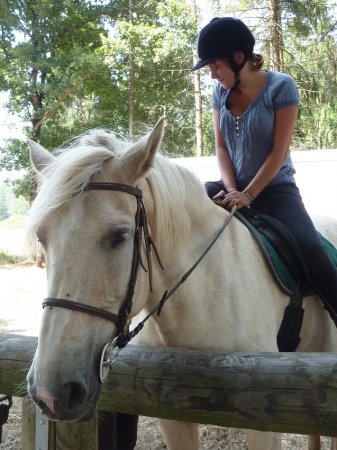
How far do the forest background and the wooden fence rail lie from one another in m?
13.6

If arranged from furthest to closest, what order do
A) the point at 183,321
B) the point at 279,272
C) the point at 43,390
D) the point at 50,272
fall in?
the point at 279,272 → the point at 183,321 → the point at 50,272 → the point at 43,390

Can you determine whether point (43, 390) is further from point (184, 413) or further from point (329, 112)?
point (329, 112)

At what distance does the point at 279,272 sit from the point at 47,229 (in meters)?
1.36

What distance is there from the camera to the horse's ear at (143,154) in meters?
1.72

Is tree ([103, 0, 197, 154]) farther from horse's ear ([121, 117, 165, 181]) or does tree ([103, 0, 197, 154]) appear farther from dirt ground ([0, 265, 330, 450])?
horse's ear ([121, 117, 165, 181])

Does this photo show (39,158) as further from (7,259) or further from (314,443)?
(7,259)

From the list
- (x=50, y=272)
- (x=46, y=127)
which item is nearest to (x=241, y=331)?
(x=50, y=272)

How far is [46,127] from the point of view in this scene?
17.0 meters

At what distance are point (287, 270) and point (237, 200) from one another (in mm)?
486

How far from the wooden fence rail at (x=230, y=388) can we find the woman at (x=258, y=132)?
1.04 meters

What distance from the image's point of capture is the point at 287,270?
8.10 feet

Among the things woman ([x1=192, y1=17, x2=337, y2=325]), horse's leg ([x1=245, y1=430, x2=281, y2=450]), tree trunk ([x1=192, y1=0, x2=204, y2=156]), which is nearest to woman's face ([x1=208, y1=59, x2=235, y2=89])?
woman ([x1=192, y1=17, x2=337, y2=325])

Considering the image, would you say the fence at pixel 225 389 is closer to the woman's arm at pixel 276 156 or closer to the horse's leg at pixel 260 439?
the horse's leg at pixel 260 439

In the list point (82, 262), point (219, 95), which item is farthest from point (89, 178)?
point (219, 95)
